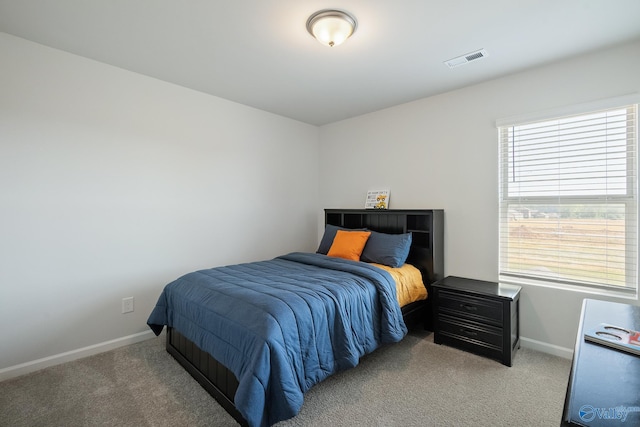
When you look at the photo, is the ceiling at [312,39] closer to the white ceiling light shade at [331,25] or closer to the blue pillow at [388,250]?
the white ceiling light shade at [331,25]

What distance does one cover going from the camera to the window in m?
2.31

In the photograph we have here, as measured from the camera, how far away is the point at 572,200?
2512 millimetres

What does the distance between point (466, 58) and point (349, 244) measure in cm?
202

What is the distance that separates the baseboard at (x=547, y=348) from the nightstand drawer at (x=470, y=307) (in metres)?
0.55

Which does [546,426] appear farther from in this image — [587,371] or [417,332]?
[417,332]

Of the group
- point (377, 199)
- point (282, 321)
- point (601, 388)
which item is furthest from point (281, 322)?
point (377, 199)

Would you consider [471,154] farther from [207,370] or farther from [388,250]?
[207,370]

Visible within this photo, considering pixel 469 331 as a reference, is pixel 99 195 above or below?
above

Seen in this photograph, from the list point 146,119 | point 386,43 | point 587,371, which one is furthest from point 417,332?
point 146,119

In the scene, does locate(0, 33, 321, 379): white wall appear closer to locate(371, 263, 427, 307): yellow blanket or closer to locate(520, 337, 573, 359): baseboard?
locate(371, 263, 427, 307): yellow blanket

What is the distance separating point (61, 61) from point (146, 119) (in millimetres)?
706

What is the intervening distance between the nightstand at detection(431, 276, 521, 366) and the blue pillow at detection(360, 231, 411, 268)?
0.41 metres

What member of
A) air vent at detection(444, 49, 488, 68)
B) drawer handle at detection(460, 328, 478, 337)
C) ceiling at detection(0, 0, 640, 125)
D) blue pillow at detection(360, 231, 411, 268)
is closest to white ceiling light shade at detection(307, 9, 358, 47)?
ceiling at detection(0, 0, 640, 125)

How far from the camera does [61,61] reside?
2432mm
